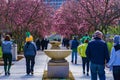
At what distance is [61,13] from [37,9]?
48.1 feet

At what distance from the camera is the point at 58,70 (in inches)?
719

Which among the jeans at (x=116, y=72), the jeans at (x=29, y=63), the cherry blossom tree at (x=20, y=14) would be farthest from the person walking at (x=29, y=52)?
the cherry blossom tree at (x=20, y=14)

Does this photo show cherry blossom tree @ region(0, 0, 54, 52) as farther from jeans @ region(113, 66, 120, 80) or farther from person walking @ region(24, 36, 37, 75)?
jeans @ region(113, 66, 120, 80)

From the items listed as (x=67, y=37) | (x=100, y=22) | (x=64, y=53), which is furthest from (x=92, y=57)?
(x=67, y=37)

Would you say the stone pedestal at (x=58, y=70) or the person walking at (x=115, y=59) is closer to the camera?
the person walking at (x=115, y=59)

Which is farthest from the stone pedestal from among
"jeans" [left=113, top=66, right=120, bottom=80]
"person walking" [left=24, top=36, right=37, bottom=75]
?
"jeans" [left=113, top=66, right=120, bottom=80]

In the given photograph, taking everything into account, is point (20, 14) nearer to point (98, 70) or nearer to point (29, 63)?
point (29, 63)

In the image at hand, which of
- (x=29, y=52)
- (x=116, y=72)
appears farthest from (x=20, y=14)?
(x=116, y=72)

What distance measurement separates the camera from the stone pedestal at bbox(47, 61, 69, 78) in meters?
18.2

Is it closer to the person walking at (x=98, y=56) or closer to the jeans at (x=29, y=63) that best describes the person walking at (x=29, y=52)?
the jeans at (x=29, y=63)

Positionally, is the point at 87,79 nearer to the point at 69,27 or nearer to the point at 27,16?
the point at 27,16

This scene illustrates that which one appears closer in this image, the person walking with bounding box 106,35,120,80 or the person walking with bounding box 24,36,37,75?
the person walking with bounding box 106,35,120,80

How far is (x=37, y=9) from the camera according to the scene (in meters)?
44.1

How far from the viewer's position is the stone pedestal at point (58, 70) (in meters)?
18.2
